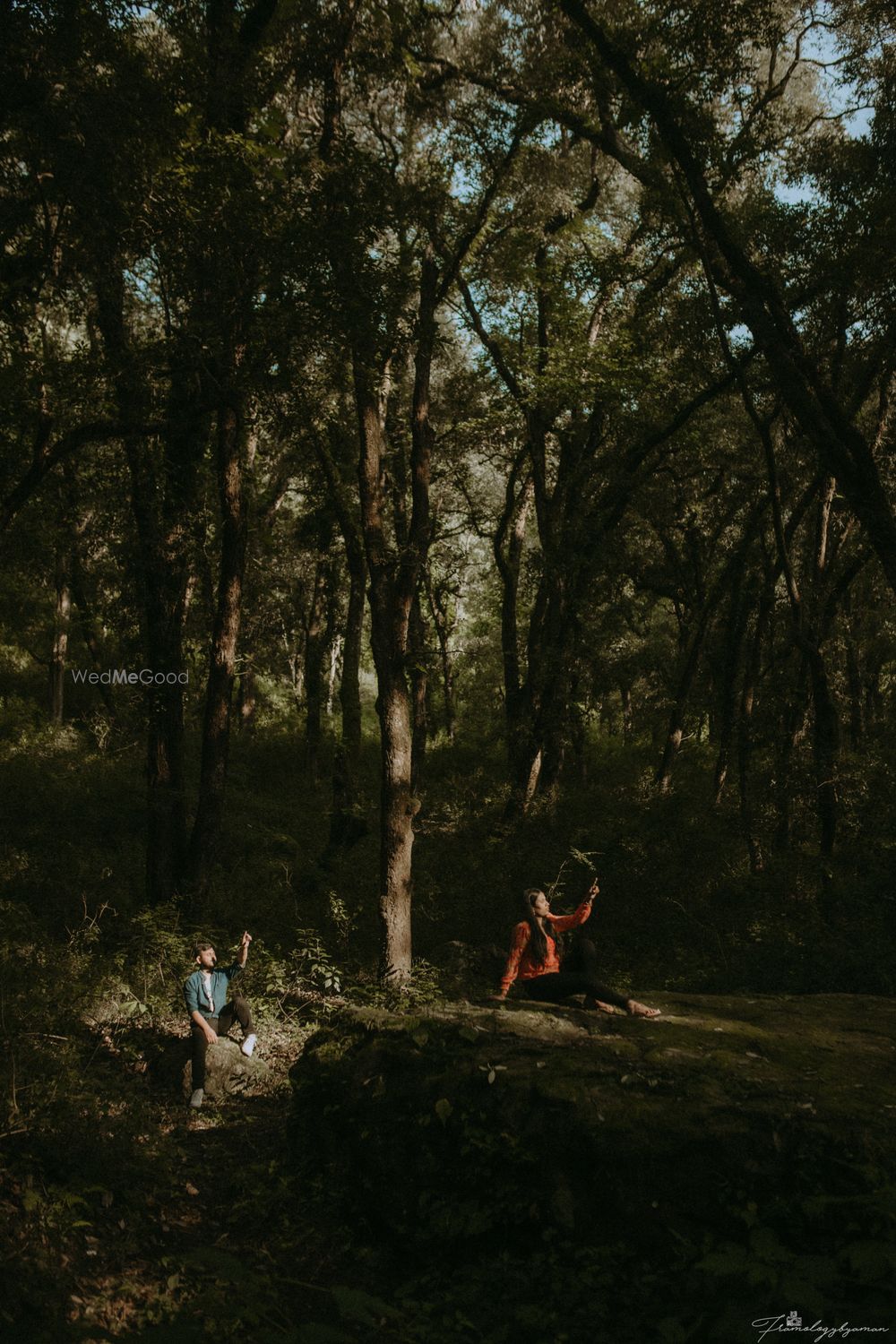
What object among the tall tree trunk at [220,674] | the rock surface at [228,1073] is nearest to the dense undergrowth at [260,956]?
the rock surface at [228,1073]

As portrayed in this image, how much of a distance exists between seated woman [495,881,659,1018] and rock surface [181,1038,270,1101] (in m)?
2.55

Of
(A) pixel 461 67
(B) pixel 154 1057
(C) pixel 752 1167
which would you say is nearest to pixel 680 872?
(B) pixel 154 1057

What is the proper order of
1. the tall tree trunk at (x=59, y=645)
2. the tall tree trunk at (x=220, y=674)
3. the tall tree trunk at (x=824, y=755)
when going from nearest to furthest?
the tall tree trunk at (x=220, y=674)
the tall tree trunk at (x=824, y=755)
the tall tree trunk at (x=59, y=645)

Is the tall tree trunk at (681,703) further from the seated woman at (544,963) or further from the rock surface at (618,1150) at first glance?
the rock surface at (618,1150)

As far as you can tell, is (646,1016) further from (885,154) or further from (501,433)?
(501,433)

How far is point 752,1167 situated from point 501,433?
15.9 meters

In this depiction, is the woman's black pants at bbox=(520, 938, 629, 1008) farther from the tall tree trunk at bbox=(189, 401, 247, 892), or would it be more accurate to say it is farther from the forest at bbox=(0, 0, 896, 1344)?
the tall tree trunk at bbox=(189, 401, 247, 892)

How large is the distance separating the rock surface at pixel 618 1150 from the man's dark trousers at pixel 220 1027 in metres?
1.64

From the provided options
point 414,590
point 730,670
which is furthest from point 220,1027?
point 730,670

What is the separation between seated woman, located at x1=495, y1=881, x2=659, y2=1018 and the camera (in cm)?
757

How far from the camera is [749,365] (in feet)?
50.7

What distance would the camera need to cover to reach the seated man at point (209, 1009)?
8.05m

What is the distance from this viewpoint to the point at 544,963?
7.99 metres

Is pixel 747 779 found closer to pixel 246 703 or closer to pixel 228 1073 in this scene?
pixel 228 1073
